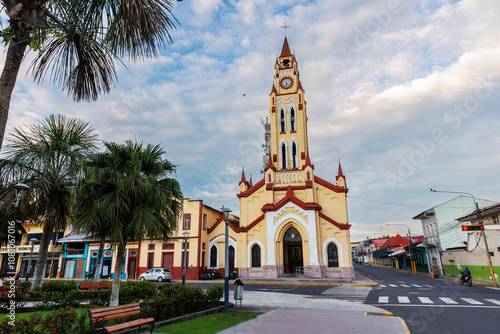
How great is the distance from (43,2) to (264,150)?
47723 millimetres

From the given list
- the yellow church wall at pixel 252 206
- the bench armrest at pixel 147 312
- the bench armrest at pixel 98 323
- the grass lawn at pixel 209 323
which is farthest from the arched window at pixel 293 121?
the bench armrest at pixel 98 323

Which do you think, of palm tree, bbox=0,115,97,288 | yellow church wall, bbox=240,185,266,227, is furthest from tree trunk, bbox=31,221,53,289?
yellow church wall, bbox=240,185,266,227

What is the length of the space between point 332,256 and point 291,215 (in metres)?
6.04

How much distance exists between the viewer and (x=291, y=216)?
33.8 m

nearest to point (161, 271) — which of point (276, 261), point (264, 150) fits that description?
point (276, 261)

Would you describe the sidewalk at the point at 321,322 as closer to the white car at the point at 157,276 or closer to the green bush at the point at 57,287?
the green bush at the point at 57,287

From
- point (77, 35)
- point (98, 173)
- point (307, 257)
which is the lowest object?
point (307, 257)

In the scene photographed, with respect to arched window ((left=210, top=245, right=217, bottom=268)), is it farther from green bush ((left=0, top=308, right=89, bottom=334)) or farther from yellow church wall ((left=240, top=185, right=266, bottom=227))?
green bush ((left=0, top=308, right=89, bottom=334))

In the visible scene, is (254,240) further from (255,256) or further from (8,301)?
(8,301)

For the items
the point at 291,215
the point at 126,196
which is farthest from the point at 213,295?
the point at 291,215

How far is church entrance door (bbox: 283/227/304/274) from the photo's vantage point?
33875 millimetres

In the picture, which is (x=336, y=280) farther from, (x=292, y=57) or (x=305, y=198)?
(x=292, y=57)

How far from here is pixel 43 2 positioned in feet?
15.5

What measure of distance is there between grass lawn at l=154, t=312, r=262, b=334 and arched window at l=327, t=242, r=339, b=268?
74.5 feet
